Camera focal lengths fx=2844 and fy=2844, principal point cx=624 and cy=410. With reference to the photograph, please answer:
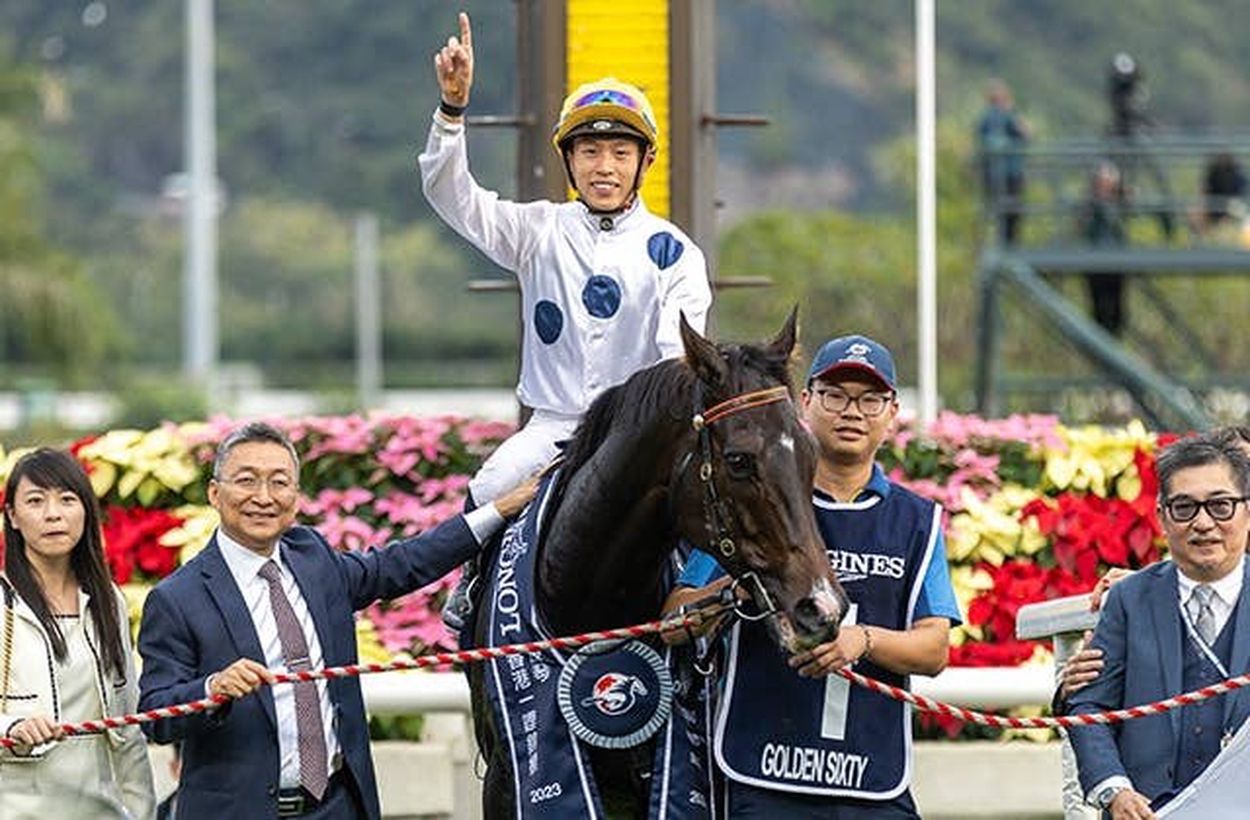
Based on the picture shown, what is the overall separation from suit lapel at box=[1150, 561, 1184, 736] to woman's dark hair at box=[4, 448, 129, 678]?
2219mm

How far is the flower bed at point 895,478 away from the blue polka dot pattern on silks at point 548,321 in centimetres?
267

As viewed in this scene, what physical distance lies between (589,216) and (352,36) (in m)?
81.9

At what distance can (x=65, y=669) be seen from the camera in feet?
20.0

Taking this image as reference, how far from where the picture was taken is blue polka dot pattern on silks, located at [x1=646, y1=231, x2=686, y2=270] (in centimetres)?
653

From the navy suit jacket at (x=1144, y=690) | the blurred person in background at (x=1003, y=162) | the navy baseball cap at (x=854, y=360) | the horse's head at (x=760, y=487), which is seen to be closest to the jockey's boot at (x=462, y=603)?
the horse's head at (x=760, y=487)

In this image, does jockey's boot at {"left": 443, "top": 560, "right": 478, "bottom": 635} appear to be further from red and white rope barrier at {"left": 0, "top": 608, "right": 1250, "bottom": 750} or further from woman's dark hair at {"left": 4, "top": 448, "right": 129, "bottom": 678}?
woman's dark hair at {"left": 4, "top": 448, "right": 129, "bottom": 678}

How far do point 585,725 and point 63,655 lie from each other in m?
1.15

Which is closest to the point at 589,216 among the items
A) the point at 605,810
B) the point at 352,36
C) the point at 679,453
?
the point at 679,453

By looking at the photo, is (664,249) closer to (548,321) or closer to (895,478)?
(548,321)

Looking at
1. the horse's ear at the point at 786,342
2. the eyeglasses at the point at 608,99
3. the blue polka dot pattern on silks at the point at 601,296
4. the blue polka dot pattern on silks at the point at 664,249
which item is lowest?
the horse's ear at the point at 786,342

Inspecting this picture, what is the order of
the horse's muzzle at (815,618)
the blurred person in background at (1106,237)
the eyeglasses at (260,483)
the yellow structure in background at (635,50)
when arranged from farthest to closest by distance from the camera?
the blurred person in background at (1106,237), the yellow structure in background at (635,50), the eyeglasses at (260,483), the horse's muzzle at (815,618)

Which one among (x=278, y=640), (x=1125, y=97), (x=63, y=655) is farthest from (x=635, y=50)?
(x=1125, y=97)

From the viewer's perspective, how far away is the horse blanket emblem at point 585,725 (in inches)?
231

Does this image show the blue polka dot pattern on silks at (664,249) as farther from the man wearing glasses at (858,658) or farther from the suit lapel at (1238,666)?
the suit lapel at (1238,666)
